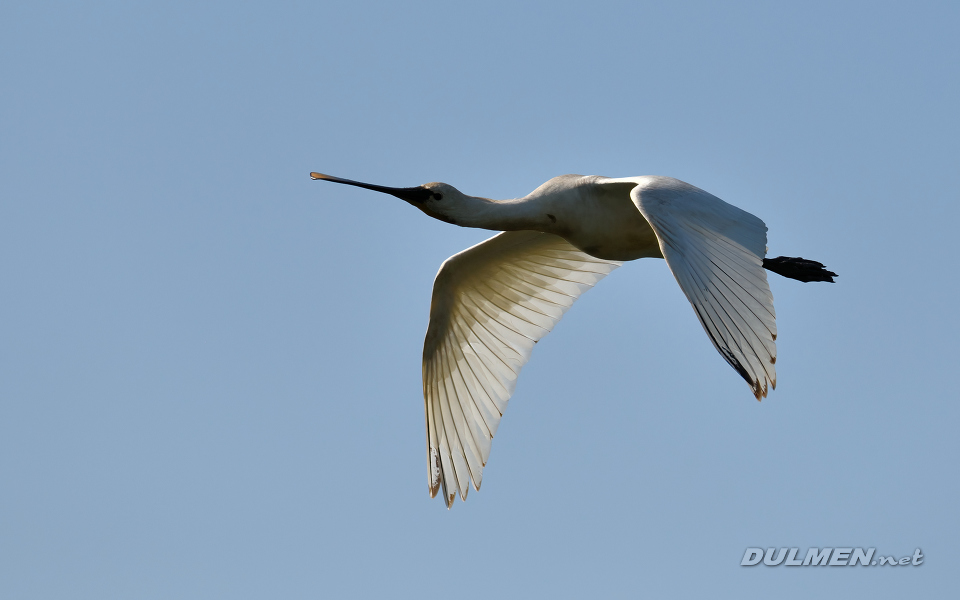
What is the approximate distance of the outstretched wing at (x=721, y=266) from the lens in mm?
8555

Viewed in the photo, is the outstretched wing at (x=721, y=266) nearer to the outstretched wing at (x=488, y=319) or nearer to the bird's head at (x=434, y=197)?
the bird's head at (x=434, y=197)

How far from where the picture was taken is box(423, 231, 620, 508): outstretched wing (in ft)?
41.6

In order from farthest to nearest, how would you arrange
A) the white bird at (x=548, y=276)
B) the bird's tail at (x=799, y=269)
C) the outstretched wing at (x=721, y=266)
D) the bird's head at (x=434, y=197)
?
1. the bird's tail at (x=799, y=269)
2. the bird's head at (x=434, y=197)
3. the white bird at (x=548, y=276)
4. the outstretched wing at (x=721, y=266)

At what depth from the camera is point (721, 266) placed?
359 inches

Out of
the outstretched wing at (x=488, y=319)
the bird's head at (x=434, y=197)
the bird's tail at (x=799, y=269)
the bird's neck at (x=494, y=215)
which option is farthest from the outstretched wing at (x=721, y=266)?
the outstretched wing at (x=488, y=319)

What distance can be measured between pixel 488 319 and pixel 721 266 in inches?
174

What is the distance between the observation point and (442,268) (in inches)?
511

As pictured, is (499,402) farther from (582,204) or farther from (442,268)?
(582,204)

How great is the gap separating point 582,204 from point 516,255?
210cm

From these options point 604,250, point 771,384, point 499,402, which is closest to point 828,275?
point 604,250

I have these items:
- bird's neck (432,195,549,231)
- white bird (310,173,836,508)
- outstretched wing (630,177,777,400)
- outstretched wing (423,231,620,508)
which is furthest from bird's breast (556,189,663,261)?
outstretched wing (423,231,620,508)

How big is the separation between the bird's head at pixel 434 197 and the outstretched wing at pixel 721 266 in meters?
1.64

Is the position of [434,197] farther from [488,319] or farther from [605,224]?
[488,319]

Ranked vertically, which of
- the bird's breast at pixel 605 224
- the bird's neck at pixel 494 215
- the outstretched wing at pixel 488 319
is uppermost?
the bird's neck at pixel 494 215
